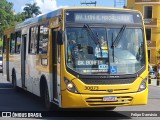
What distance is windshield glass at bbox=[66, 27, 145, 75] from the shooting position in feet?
36.8

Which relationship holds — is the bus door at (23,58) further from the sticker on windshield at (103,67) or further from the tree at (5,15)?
the tree at (5,15)

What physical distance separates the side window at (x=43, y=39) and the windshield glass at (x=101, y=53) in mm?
1679

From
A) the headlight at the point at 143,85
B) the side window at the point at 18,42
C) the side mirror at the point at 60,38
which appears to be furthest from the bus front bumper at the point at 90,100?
the side window at the point at 18,42

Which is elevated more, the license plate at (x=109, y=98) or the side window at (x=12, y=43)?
the side window at (x=12, y=43)

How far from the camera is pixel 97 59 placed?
37.0ft

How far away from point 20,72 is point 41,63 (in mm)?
4124

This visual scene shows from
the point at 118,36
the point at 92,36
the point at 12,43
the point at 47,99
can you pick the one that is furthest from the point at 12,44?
the point at 118,36

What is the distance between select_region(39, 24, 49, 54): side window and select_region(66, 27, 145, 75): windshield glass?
1679mm

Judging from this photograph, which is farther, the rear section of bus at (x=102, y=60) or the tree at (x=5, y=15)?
the tree at (x=5, y=15)

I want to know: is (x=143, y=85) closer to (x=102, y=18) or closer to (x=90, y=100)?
(x=90, y=100)

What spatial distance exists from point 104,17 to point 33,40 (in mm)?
3837

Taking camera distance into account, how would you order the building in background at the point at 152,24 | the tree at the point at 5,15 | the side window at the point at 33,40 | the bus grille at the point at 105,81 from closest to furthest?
1. the bus grille at the point at 105,81
2. the side window at the point at 33,40
3. the building in background at the point at 152,24
4. the tree at the point at 5,15

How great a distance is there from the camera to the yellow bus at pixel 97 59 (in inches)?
436

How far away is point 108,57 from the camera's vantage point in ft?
37.1
